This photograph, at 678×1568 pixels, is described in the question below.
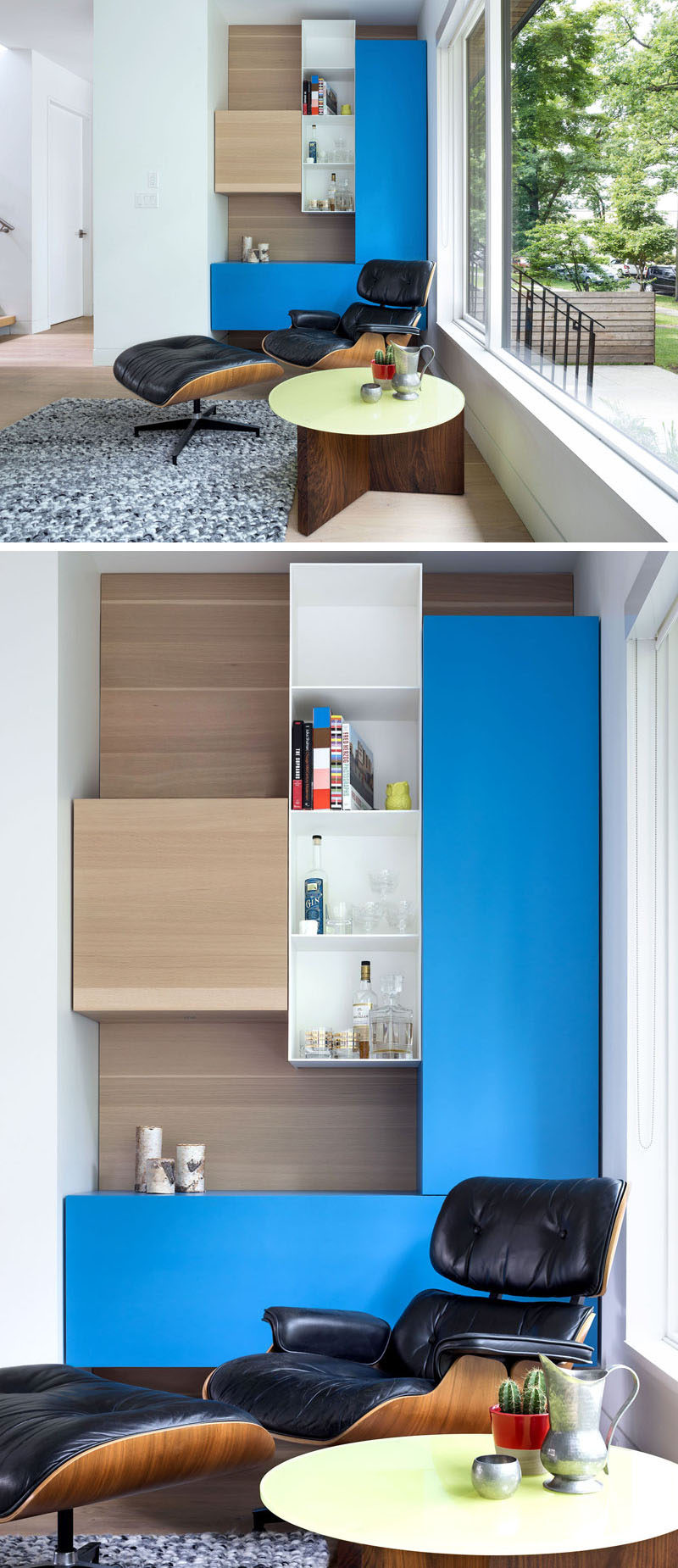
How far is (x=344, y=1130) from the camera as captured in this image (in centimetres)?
445

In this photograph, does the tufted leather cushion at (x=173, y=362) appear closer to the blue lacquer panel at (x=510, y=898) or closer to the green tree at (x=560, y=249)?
the green tree at (x=560, y=249)

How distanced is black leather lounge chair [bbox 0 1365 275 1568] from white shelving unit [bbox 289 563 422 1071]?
1.49 m

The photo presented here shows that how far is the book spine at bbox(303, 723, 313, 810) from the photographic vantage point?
13.4 ft

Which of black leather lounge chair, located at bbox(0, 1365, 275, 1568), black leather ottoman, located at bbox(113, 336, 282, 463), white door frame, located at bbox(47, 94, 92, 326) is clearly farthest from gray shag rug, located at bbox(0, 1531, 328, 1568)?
white door frame, located at bbox(47, 94, 92, 326)

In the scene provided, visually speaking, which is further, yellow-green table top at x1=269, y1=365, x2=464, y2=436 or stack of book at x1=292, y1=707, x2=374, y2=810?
stack of book at x1=292, y1=707, x2=374, y2=810

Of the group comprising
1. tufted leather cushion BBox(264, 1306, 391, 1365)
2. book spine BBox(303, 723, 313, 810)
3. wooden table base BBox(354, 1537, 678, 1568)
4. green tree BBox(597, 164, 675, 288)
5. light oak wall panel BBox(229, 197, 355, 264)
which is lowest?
tufted leather cushion BBox(264, 1306, 391, 1365)

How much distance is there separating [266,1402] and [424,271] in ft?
8.54

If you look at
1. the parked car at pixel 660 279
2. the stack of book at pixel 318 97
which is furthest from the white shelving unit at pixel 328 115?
the parked car at pixel 660 279

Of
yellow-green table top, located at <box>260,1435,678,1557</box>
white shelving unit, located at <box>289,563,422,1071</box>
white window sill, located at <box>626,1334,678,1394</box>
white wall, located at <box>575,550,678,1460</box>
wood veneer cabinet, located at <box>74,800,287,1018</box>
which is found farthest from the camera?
white shelving unit, located at <box>289,563,422,1071</box>

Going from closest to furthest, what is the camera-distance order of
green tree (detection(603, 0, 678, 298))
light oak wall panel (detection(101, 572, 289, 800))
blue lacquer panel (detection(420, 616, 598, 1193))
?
green tree (detection(603, 0, 678, 298))
blue lacquer panel (detection(420, 616, 598, 1193))
light oak wall panel (detection(101, 572, 289, 800))

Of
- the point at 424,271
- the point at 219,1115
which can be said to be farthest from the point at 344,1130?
the point at 424,271

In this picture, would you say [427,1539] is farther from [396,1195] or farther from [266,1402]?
[396,1195]

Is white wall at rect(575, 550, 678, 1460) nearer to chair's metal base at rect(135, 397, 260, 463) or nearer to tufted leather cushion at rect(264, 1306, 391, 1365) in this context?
tufted leather cushion at rect(264, 1306, 391, 1365)

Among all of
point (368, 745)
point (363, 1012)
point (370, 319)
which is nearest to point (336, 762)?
point (368, 745)
